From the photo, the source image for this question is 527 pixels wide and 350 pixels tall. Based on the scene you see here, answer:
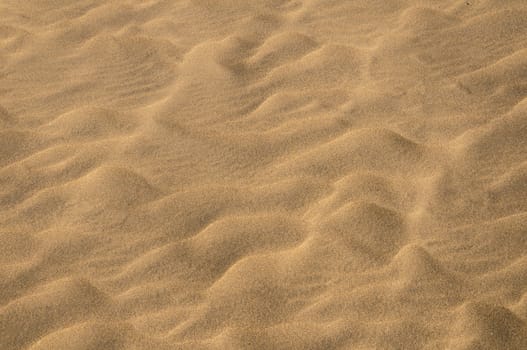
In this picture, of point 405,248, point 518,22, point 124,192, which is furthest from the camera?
point 518,22

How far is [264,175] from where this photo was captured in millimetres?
2795

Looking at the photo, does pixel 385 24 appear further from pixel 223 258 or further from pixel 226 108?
pixel 223 258

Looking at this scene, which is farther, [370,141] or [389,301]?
[370,141]

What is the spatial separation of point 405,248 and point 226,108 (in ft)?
3.17

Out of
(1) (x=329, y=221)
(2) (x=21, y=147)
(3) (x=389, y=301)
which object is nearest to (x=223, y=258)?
(1) (x=329, y=221)

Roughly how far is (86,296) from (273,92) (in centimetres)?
115

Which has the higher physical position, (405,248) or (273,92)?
(273,92)

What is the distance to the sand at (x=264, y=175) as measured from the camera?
231 cm

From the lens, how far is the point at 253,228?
2.58m

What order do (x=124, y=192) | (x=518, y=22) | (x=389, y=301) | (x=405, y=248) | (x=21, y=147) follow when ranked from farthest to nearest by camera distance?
(x=518, y=22)
(x=21, y=147)
(x=124, y=192)
(x=405, y=248)
(x=389, y=301)

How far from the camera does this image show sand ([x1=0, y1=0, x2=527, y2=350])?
2307mm

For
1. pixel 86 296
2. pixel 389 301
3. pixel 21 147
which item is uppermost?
pixel 21 147

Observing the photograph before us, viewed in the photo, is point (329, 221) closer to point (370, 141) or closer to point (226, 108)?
point (370, 141)

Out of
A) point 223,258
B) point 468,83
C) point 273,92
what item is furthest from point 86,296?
point 468,83
